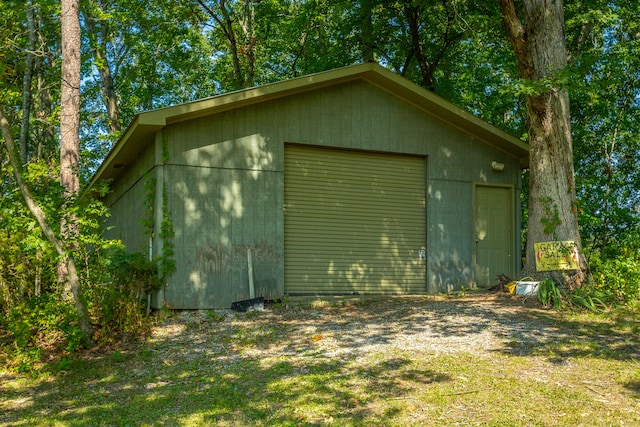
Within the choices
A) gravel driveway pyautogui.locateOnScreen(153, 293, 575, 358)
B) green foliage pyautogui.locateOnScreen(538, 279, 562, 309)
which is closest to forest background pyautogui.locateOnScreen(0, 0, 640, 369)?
green foliage pyautogui.locateOnScreen(538, 279, 562, 309)

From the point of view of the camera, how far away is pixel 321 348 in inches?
272

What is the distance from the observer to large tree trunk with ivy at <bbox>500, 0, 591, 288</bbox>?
9.57m

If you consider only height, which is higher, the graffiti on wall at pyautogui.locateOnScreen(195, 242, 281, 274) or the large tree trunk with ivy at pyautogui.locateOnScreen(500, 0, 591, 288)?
the large tree trunk with ivy at pyautogui.locateOnScreen(500, 0, 591, 288)

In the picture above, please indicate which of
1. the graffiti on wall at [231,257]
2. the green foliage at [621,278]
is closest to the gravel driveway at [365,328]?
the graffiti on wall at [231,257]

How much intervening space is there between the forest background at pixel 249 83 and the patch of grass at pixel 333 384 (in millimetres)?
1234

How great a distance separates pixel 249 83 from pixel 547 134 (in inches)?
470

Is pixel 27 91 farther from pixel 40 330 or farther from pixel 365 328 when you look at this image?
pixel 365 328

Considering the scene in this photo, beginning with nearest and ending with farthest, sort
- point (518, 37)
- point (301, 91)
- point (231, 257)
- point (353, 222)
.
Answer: point (231, 257), point (518, 37), point (301, 91), point (353, 222)

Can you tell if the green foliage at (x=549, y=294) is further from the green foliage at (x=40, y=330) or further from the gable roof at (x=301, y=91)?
the green foliage at (x=40, y=330)

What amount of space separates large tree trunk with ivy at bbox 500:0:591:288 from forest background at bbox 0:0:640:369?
0.50 meters

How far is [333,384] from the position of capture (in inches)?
215

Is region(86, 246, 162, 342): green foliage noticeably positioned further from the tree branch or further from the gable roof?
the tree branch

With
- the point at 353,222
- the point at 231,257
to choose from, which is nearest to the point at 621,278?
the point at 353,222

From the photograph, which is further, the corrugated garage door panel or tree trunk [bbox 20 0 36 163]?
tree trunk [bbox 20 0 36 163]
